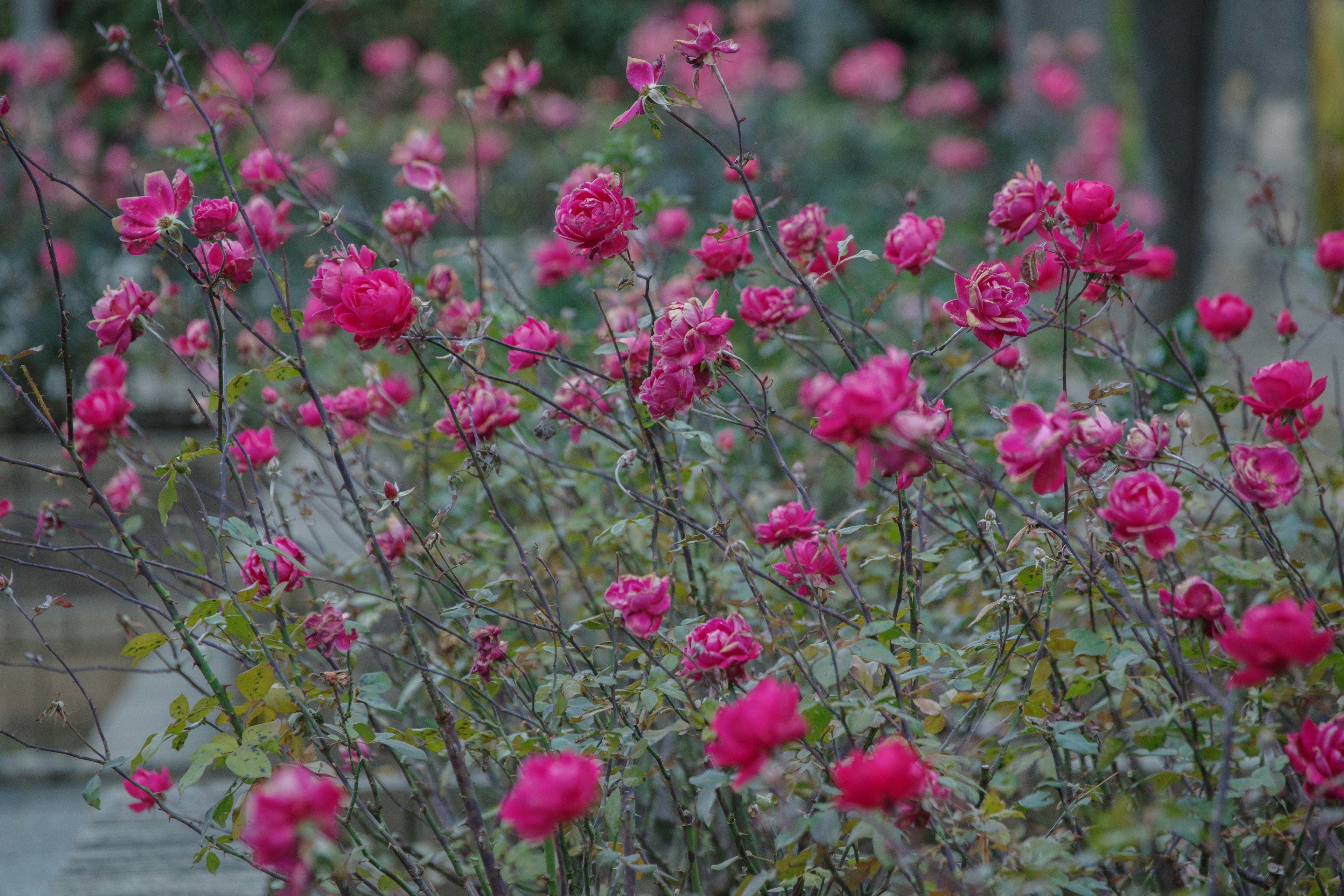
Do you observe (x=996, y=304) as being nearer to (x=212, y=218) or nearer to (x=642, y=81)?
(x=642, y=81)

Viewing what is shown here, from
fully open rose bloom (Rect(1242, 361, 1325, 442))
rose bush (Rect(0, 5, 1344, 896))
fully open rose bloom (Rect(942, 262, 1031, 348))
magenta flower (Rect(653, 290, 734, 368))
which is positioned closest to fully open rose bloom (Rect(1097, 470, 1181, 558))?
rose bush (Rect(0, 5, 1344, 896))

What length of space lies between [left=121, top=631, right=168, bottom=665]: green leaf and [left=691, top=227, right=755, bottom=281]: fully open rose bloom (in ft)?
2.70

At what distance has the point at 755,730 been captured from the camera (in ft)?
2.46

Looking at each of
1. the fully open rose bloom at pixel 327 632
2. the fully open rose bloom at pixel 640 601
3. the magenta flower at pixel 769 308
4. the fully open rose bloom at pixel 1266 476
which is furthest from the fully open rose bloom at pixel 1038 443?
the fully open rose bloom at pixel 327 632

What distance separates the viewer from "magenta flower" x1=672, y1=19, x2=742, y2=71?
126 centimetres

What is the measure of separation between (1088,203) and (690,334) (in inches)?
18.4

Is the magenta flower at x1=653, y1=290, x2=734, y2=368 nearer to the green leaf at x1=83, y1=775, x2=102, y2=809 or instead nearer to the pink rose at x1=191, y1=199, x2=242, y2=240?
the pink rose at x1=191, y1=199, x2=242, y2=240

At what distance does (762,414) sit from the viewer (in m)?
1.29

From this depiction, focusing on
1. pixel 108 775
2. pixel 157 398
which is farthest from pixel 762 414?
pixel 157 398

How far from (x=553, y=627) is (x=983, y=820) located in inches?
22.1

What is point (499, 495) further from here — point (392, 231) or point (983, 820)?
point (983, 820)

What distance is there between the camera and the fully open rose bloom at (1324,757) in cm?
92

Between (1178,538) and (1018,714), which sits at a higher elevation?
(1178,538)

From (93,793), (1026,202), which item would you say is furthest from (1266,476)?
(93,793)
